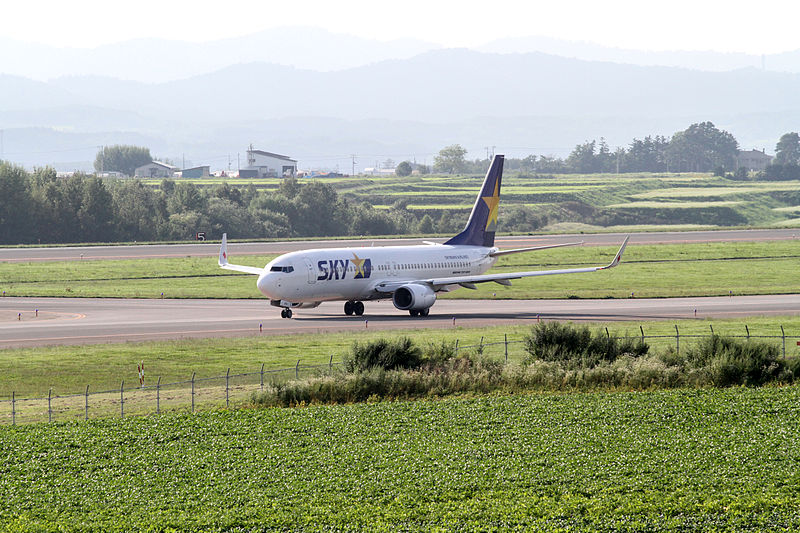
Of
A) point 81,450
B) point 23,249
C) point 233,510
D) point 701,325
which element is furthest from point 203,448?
point 23,249

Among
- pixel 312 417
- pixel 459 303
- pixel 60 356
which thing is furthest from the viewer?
pixel 459 303

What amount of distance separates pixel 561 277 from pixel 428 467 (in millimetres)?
62556

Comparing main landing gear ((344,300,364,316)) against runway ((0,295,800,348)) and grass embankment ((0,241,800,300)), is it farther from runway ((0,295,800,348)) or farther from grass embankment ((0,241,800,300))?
grass embankment ((0,241,800,300))

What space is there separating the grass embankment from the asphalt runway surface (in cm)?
756

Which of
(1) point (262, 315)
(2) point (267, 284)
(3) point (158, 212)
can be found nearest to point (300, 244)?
(3) point (158, 212)

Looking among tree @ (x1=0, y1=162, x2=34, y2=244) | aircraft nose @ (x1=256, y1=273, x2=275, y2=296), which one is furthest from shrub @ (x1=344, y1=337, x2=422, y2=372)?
tree @ (x1=0, y1=162, x2=34, y2=244)

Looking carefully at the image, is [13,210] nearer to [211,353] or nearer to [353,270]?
[353,270]

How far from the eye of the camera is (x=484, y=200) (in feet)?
232

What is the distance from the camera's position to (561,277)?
88.8 meters

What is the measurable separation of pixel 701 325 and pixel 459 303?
65.2 feet

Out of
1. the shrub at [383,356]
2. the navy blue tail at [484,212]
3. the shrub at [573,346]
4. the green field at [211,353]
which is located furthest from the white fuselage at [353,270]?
the shrub at [573,346]

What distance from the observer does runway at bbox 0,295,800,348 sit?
2141 inches

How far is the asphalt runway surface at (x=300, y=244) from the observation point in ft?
354

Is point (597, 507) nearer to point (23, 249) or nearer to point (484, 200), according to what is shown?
point (484, 200)
